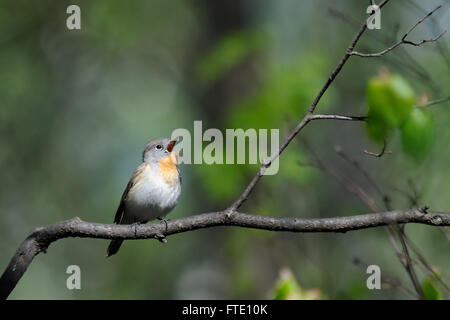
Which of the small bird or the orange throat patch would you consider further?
the orange throat patch

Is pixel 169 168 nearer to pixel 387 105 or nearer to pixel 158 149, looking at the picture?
pixel 158 149

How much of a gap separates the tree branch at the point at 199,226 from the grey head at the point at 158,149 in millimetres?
1910

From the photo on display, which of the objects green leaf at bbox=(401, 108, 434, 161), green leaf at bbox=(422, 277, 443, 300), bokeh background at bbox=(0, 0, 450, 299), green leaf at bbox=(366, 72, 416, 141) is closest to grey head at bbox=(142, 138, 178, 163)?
bokeh background at bbox=(0, 0, 450, 299)

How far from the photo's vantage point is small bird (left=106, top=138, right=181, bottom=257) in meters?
4.90

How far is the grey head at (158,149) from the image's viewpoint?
16.7 ft

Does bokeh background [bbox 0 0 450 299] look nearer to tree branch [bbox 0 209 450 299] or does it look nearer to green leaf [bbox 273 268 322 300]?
green leaf [bbox 273 268 322 300]

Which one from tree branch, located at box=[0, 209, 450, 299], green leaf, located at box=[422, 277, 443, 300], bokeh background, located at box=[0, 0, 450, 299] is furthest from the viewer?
bokeh background, located at box=[0, 0, 450, 299]

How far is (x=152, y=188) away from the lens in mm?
4922

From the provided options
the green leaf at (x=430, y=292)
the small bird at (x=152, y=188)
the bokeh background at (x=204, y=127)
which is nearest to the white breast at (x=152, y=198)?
the small bird at (x=152, y=188)

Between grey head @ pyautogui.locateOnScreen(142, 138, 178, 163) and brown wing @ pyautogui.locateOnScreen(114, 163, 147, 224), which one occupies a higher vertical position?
grey head @ pyautogui.locateOnScreen(142, 138, 178, 163)

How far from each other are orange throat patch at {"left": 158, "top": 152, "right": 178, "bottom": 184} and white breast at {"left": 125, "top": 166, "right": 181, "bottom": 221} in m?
0.04

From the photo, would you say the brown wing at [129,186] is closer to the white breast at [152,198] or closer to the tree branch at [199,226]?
the white breast at [152,198]

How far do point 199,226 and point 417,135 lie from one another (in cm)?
119
